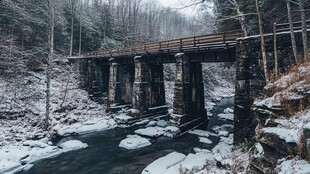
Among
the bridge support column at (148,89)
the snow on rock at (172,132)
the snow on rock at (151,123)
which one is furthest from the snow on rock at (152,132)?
the bridge support column at (148,89)

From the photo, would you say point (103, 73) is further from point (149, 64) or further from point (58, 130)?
point (58, 130)

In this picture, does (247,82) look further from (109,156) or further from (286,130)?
(109,156)

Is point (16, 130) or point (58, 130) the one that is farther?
point (58, 130)

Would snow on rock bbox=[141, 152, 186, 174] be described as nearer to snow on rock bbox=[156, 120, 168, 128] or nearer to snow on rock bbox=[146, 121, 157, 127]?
snow on rock bbox=[156, 120, 168, 128]

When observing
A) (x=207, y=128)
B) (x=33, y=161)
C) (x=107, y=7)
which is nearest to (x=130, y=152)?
(x=33, y=161)

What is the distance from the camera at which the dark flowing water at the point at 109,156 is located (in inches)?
529

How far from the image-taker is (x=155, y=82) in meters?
25.9

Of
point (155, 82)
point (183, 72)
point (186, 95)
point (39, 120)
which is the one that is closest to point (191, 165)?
point (186, 95)

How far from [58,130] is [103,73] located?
46.7ft

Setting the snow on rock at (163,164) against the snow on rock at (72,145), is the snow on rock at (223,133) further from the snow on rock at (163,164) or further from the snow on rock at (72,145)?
the snow on rock at (72,145)

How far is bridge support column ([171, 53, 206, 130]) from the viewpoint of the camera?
2011cm

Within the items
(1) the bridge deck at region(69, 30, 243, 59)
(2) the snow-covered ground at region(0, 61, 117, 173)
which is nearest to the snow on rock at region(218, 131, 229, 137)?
(1) the bridge deck at region(69, 30, 243, 59)

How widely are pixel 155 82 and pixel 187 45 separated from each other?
7703mm

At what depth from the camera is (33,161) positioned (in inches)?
568
